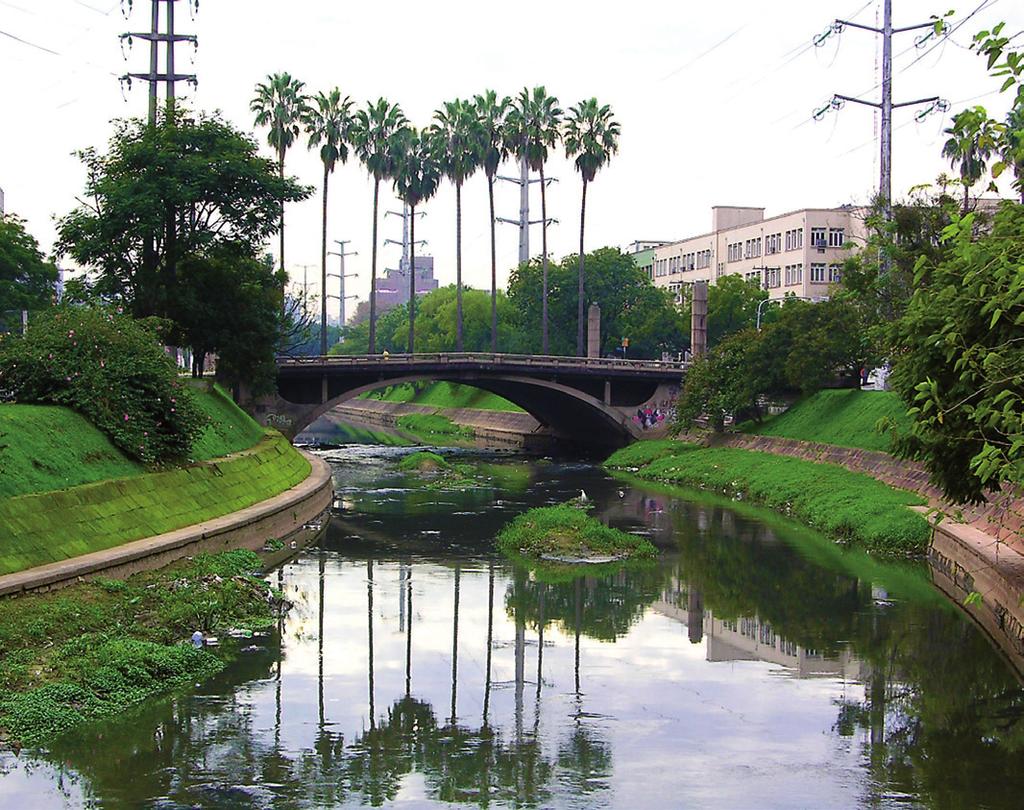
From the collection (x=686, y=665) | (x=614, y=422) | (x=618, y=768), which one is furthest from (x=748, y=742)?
(x=614, y=422)

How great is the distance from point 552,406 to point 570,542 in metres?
60.7

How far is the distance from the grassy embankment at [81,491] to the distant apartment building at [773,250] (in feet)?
231

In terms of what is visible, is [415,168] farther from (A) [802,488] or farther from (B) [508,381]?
(A) [802,488]

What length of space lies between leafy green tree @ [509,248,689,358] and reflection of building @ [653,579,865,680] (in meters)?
84.3

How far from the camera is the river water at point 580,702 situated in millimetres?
19234

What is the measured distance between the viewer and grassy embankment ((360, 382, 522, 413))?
4849 inches

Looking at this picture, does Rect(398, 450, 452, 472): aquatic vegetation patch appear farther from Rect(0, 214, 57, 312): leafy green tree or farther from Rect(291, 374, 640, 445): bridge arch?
Rect(0, 214, 57, 312): leafy green tree

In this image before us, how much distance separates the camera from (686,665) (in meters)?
27.8

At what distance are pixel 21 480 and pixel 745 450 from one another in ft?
159

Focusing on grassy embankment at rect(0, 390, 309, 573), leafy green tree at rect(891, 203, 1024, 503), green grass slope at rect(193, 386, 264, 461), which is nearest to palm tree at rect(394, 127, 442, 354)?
green grass slope at rect(193, 386, 264, 461)

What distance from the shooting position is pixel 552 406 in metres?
103

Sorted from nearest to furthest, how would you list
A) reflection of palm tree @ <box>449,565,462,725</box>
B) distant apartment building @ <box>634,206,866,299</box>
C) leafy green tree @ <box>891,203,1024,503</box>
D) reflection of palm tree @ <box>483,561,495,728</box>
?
leafy green tree @ <box>891,203,1024,503</box> → reflection of palm tree @ <box>449,565,462,725</box> → reflection of palm tree @ <box>483,561,495,728</box> → distant apartment building @ <box>634,206,866,299</box>

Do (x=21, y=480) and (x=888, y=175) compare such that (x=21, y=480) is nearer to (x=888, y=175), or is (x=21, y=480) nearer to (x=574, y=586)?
(x=574, y=586)

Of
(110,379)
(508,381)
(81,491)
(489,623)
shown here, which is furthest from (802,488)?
(508,381)
